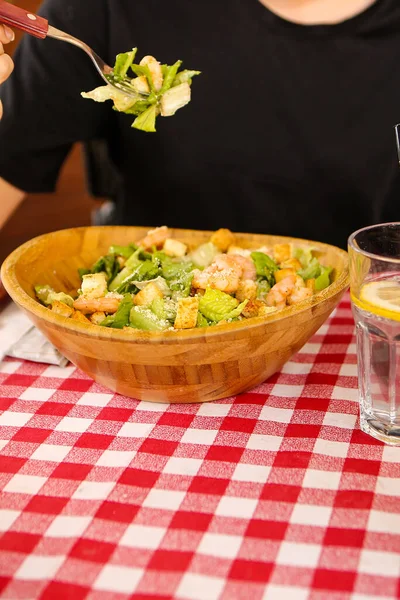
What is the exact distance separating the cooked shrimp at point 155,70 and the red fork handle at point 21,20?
0.66 feet

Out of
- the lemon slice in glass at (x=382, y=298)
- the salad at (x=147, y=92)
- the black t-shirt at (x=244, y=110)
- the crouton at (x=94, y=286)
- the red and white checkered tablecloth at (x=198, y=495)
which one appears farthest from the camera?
the black t-shirt at (x=244, y=110)

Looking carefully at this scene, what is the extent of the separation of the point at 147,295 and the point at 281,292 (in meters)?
0.22

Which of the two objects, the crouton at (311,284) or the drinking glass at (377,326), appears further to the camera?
the crouton at (311,284)

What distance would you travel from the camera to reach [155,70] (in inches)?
51.0

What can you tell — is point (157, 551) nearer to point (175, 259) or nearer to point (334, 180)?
point (175, 259)

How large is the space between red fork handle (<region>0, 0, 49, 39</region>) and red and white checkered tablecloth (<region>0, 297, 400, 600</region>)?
0.58 metres

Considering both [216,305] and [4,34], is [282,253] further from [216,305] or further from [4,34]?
[4,34]

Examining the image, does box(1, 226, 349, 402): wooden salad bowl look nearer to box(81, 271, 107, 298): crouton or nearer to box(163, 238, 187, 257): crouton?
box(81, 271, 107, 298): crouton

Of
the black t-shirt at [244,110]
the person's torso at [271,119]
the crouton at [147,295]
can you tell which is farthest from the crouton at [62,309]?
the person's torso at [271,119]

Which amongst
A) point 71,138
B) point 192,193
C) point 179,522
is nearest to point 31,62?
point 71,138

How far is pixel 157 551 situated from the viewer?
31.9 inches

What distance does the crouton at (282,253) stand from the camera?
4.41 ft

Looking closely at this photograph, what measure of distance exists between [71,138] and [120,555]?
1.27 metres

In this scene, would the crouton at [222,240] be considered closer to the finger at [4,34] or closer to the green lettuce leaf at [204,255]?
the green lettuce leaf at [204,255]
